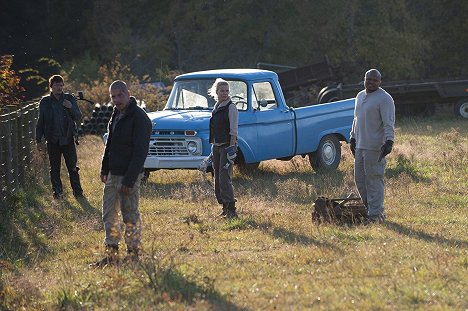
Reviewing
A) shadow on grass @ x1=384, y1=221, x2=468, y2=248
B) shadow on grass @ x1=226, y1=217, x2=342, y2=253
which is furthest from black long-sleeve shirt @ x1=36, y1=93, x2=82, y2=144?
shadow on grass @ x1=384, y1=221, x2=468, y2=248

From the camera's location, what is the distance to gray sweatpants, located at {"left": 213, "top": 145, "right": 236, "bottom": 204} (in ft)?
42.9

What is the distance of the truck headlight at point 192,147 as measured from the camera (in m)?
16.3

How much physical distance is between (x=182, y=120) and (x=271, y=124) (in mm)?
1607

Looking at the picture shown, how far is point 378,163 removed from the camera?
12.5m

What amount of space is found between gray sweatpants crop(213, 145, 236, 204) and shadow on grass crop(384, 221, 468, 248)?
2106 millimetres

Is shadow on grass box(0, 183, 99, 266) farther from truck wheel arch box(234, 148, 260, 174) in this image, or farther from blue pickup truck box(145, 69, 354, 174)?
truck wheel arch box(234, 148, 260, 174)

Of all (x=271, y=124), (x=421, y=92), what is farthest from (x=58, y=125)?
(x=421, y=92)

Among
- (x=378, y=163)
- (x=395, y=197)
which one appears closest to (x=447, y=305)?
(x=378, y=163)

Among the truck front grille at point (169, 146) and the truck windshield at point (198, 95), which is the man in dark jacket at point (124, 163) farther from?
the truck windshield at point (198, 95)

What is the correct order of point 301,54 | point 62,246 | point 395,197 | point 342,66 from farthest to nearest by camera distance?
point 301,54
point 342,66
point 395,197
point 62,246

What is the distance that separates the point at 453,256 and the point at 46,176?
9880 mm

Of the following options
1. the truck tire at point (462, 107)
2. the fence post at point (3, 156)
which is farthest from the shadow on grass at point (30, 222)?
the truck tire at point (462, 107)

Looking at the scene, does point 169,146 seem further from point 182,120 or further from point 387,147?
point 387,147

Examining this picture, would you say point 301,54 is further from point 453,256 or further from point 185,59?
point 453,256
